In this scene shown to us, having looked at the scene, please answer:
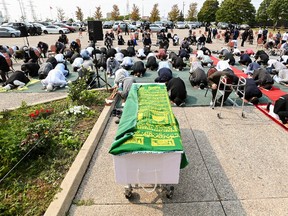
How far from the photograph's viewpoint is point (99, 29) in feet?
25.4

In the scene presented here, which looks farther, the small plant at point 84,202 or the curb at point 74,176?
the small plant at point 84,202

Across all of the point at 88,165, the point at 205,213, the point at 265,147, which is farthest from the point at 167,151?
the point at 265,147

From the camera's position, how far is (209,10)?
58750mm

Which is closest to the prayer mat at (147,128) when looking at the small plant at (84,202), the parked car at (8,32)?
the small plant at (84,202)

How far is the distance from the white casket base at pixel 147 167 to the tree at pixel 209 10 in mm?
63147

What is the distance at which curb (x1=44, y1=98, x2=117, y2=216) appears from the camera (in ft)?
10.4

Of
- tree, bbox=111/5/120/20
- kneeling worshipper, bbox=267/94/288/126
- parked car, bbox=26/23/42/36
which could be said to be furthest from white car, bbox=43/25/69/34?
kneeling worshipper, bbox=267/94/288/126

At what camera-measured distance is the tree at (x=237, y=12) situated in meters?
44.7

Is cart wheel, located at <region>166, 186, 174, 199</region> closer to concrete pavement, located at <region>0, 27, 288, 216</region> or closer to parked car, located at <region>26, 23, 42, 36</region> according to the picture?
concrete pavement, located at <region>0, 27, 288, 216</region>

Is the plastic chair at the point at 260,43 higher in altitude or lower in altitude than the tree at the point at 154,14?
lower

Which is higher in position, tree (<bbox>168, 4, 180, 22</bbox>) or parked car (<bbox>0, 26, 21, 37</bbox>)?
tree (<bbox>168, 4, 180, 22</bbox>)

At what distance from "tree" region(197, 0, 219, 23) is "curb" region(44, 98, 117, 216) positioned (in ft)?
203

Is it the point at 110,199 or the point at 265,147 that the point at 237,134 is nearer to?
the point at 265,147

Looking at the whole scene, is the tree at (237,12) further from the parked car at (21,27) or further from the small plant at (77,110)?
the small plant at (77,110)
